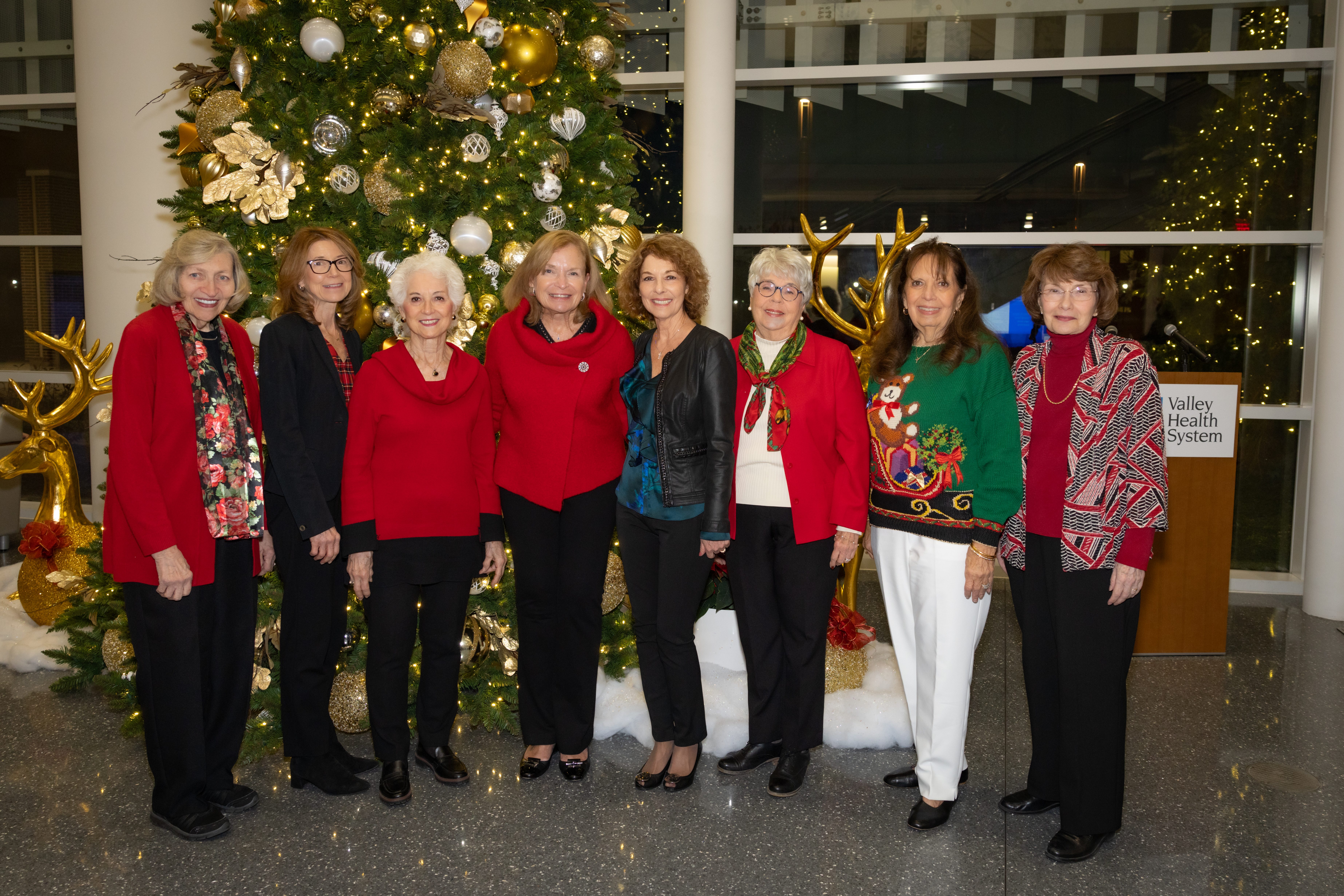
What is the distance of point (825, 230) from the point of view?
6152mm

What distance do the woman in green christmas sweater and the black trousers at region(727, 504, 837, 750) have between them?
8.4 inches

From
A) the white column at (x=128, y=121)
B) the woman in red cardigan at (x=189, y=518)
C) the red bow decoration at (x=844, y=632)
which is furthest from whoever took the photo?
the white column at (x=128, y=121)

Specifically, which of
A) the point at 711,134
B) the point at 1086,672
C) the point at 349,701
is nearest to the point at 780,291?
the point at 1086,672

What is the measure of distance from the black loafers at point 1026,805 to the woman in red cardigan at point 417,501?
5.58ft

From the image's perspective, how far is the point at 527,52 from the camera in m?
3.35

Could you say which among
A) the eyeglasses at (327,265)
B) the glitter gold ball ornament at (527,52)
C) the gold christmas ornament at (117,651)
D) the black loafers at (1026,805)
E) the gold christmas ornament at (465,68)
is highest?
the glitter gold ball ornament at (527,52)

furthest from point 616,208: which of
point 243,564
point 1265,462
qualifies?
point 1265,462

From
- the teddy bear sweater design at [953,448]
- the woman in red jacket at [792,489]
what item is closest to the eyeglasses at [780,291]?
the woman in red jacket at [792,489]

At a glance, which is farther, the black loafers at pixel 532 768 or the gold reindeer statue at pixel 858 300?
the gold reindeer statue at pixel 858 300

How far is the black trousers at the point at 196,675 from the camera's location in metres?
2.47

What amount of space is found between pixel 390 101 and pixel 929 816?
116 inches

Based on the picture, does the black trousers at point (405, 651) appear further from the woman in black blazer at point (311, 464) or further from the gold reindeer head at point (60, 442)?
the gold reindeer head at point (60, 442)

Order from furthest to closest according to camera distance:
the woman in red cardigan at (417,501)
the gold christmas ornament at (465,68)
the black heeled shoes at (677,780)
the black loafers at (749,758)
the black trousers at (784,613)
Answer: the gold christmas ornament at (465,68) < the black loafers at (749,758) < the black heeled shoes at (677,780) < the black trousers at (784,613) < the woman in red cardigan at (417,501)

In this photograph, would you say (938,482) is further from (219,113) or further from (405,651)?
(219,113)
